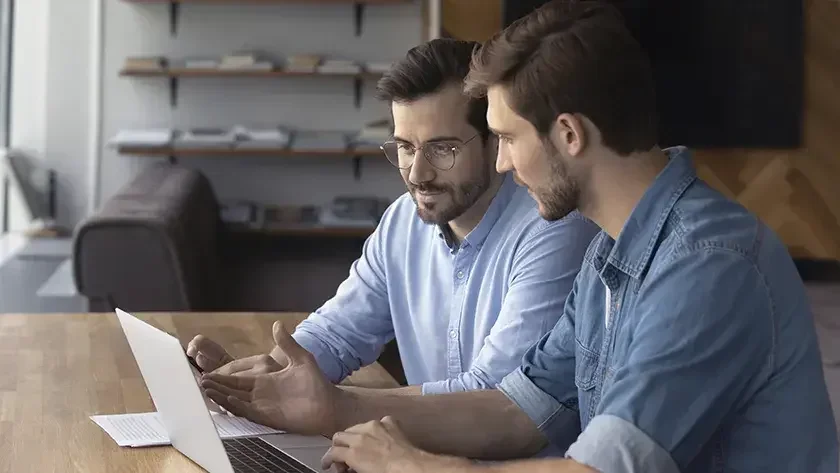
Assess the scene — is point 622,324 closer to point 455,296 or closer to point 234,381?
point 234,381

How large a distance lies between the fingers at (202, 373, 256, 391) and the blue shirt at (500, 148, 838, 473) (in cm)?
54

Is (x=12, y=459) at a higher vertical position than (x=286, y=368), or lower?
lower

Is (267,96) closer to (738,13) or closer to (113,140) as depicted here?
(113,140)

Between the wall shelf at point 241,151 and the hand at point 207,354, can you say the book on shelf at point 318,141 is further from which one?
the hand at point 207,354

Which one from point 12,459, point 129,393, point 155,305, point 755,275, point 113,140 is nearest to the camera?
point 755,275

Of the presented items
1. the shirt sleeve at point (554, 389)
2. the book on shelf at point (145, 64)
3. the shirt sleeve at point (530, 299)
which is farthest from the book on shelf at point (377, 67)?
the shirt sleeve at point (554, 389)

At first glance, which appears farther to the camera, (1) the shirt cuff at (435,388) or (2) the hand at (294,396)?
(1) the shirt cuff at (435,388)

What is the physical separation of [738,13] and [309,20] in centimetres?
218

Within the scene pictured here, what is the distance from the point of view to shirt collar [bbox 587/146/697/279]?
54.1 inches

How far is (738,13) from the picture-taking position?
19.6 feet

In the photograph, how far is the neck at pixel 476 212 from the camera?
211 cm

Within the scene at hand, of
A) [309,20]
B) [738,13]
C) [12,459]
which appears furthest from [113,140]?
[12,459]

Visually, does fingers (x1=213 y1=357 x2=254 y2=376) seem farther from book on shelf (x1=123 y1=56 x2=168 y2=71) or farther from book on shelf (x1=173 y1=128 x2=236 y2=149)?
book on shelf (x1=123 y1=56 x2=168 y2=71)

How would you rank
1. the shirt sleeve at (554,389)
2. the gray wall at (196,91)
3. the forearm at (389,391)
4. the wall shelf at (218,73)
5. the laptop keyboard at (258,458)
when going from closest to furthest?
the laptop keyboard at (258,458), the shirt sleeve at (554,389), the forearm at (389,391), the wall shelf at (218,73), the gray wall at (196,91)
